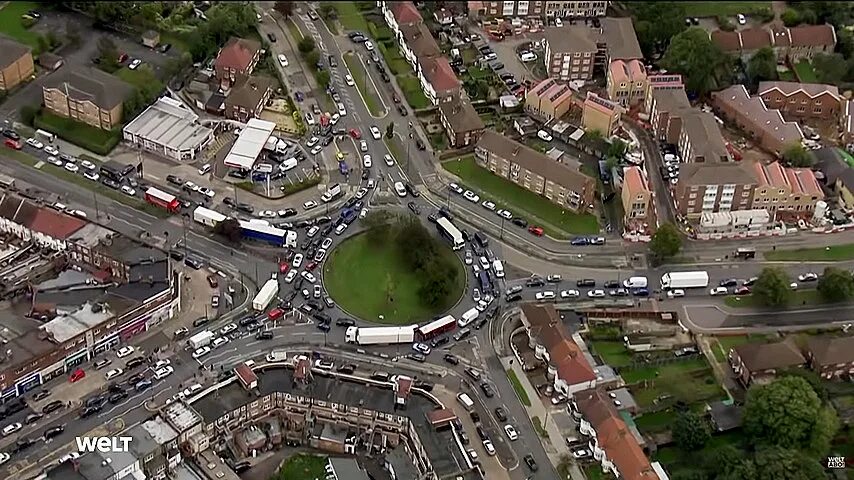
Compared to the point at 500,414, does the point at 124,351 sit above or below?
below

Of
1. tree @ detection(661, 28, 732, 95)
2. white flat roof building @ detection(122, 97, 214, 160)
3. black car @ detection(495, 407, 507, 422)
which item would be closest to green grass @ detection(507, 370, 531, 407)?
black car @ detection(495, 407, 507, 422)

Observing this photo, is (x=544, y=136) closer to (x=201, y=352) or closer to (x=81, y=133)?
(x=201, y=352)

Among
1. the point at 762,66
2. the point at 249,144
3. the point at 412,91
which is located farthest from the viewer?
the point at 762,66

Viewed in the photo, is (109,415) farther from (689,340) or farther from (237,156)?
(689,340)

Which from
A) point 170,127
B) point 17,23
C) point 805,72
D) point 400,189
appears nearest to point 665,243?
point 400,189

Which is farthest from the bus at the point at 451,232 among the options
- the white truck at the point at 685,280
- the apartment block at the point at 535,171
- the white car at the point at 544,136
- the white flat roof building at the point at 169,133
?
the white flat roof building at the point at 169,133

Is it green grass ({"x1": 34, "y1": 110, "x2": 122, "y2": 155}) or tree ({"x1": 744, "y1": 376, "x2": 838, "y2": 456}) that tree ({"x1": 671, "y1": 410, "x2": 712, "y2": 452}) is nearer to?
tree ({"x1": 744, "y1": 376, "x2": 838, "y2": 456})

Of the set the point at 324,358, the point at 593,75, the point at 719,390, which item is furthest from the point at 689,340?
the point at 593,75
